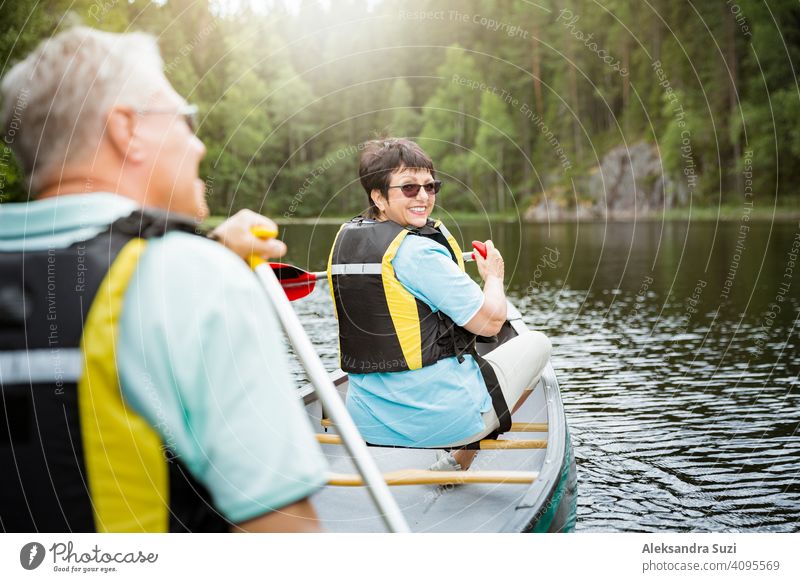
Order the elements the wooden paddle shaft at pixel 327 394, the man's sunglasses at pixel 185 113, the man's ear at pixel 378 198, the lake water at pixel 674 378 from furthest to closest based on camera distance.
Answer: the lake water at pixel 674 378 → the man's ear at pixel 378 198 → the wooden paddle shaft at pixel 327 394 → the man's sunglasses at pixel 185 113

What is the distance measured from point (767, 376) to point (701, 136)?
21.8 meters

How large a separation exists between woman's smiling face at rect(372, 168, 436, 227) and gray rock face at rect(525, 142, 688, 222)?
2245 centimetres

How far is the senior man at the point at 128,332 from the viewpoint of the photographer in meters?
0.86

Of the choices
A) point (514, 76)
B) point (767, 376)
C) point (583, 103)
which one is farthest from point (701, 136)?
point (767, 376)

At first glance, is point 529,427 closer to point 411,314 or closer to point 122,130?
point 411,314

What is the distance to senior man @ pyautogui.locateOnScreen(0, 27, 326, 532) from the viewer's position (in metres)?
0.86

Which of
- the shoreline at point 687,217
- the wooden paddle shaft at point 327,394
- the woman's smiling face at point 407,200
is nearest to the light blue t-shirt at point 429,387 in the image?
the woman's smiling face at point 407,200

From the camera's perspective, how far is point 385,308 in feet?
7.96

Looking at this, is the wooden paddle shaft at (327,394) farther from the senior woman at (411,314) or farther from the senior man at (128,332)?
the senior woman at (411,314)

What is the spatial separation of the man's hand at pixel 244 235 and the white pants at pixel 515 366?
5.01 feet
